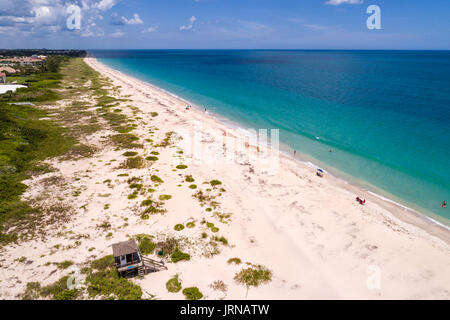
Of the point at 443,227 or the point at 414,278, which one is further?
the point at 443,227

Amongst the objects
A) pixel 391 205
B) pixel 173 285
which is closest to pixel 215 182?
pixel 173 285

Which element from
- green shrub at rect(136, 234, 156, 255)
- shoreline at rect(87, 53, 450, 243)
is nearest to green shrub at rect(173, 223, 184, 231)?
green shrub at rect(136, 234, 156, 255)

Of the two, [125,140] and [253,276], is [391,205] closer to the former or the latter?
[253,276]

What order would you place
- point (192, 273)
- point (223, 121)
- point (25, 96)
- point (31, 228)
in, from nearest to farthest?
1. point (192, 273)
2. point (31, 228)
3. point (223, 121)
4. point (25, 96)

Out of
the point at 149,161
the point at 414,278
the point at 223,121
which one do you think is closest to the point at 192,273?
the point at 414,278

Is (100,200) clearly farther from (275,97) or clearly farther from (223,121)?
(275,97)

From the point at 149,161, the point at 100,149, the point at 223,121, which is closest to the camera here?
the point at 149,161
